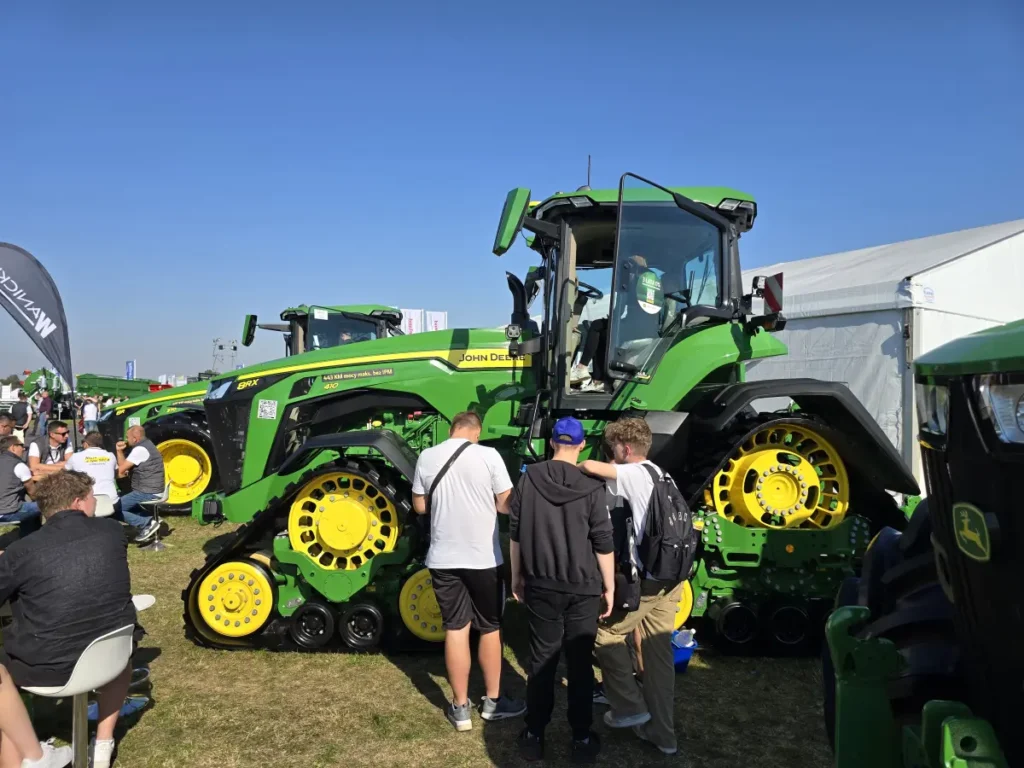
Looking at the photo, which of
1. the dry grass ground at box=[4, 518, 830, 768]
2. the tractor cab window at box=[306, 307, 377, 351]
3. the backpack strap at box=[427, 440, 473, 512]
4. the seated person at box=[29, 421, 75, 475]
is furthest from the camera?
the tractor cab window at box=[306, 307, 377, 351]

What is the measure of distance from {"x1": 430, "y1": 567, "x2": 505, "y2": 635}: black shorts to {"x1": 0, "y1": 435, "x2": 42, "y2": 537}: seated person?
499cm

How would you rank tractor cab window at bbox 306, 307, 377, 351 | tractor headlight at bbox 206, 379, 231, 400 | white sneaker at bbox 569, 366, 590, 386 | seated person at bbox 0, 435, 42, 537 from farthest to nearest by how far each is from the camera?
tractor cab window at bbox 306, 307, 377, 351, seated person at bbox 0, 435, 42, 537, tractor headlight at bbox 206, 379, 231, 400, white sneaker at bbox 569, 366, 590, 386

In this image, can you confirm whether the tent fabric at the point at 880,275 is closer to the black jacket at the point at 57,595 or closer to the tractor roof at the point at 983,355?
the tractor roof at the point at 983,355

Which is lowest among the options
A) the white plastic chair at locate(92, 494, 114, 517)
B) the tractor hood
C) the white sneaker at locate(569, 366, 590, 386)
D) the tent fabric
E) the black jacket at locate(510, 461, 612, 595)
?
the white plastic chair at locate(92, 494, 114, 517)

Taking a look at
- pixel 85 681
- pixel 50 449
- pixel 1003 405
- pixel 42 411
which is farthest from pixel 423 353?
pixel 42 411

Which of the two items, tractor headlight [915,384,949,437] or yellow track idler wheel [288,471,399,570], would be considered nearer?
tractor headlight [915,384,949,437]

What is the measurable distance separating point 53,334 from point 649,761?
24.5 ft

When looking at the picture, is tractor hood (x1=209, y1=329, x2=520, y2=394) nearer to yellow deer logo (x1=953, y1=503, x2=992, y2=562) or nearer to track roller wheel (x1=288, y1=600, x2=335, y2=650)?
track roller wheel (x1=288, y1=600, x2=335, y2=650)

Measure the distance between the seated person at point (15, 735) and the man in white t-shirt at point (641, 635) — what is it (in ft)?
8.08

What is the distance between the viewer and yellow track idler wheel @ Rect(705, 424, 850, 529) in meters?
4.68

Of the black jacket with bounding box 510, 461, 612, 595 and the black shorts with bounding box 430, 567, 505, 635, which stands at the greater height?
the black jacket with bounding box 510, 461, 612, 595

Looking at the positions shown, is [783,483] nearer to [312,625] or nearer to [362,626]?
[362,626]

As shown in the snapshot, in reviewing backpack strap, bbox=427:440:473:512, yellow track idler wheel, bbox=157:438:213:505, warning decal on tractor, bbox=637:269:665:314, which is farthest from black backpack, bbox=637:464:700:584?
yellow track idler wheel, bbox=157:438:213:505

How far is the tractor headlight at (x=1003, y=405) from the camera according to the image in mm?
1621
